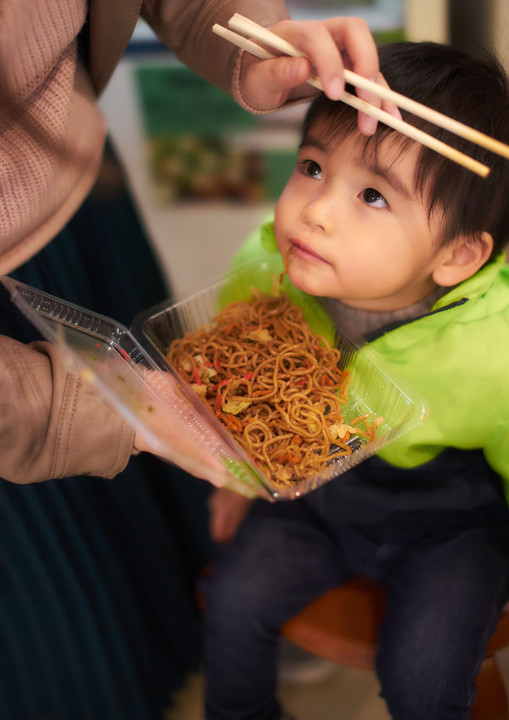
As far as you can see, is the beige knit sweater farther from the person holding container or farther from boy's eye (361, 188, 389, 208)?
boy's eye (361, 188, 389, 208)

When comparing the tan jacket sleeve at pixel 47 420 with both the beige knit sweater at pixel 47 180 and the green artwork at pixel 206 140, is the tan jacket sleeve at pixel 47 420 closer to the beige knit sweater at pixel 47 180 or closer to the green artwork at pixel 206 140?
the beige knit sweater at pixel 47 180

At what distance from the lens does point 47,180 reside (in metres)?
0.70

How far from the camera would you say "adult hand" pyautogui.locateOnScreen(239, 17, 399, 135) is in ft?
2.02

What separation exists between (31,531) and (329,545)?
1.54 feet

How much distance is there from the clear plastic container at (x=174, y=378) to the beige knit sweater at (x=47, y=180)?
0.04 m

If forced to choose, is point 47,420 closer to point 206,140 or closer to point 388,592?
point 388,592

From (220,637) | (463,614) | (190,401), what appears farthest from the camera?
(220,637)

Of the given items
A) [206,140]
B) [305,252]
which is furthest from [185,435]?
[206,140]

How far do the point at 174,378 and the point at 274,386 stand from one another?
0.37 feet

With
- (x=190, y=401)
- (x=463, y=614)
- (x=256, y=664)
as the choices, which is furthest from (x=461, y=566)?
(x=190, y=401)

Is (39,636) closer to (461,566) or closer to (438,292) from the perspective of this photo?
(461,566)

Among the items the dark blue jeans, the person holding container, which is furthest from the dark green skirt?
the dark blue jeans

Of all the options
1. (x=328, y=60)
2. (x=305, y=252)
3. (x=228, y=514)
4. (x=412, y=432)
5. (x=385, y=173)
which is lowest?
(x=228, y=514)

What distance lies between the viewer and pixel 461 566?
885 millimetres
